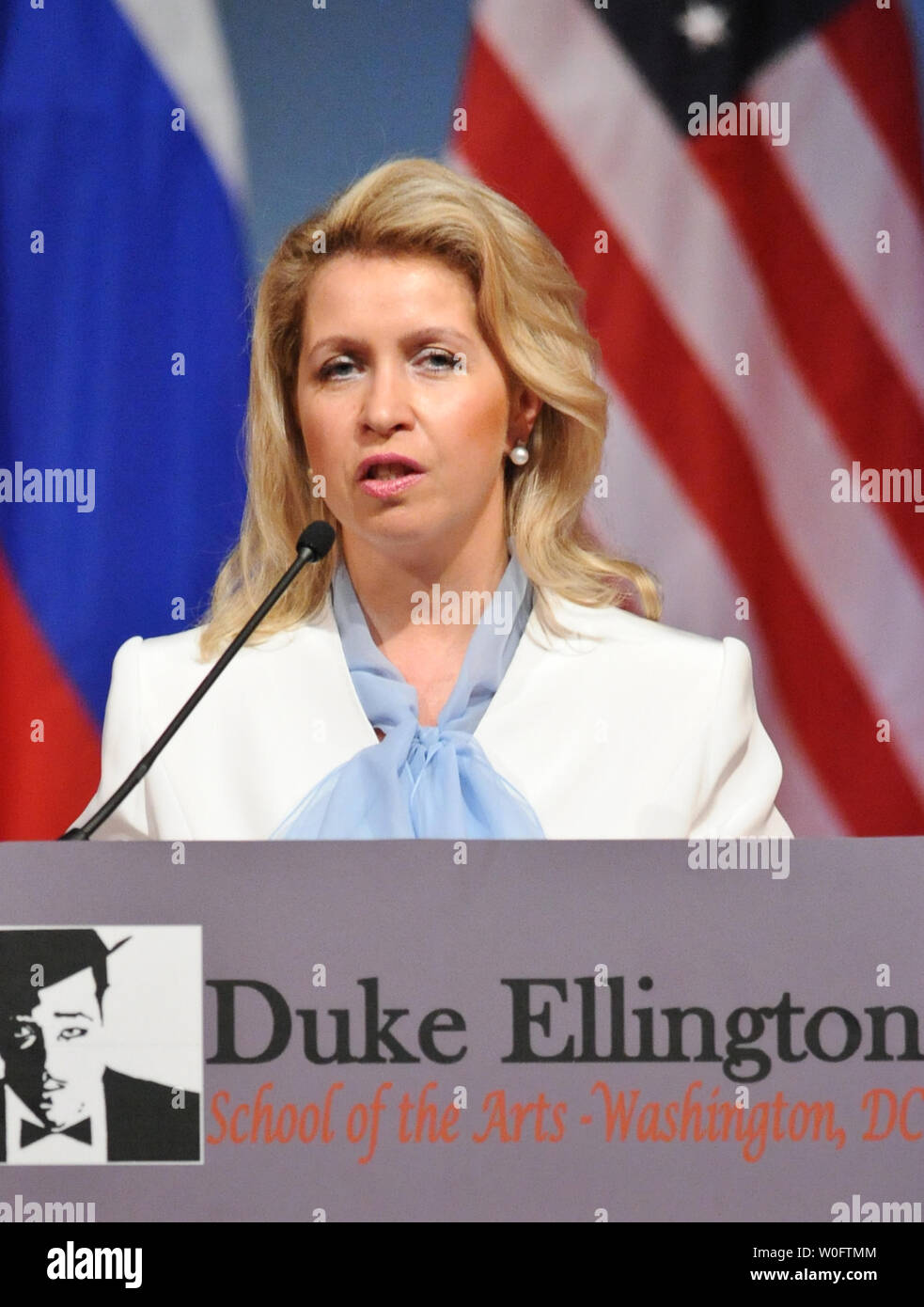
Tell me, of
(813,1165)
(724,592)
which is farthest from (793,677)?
(813,1165)

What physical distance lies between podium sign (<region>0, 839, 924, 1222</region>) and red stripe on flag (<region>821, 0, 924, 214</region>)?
4.31ft

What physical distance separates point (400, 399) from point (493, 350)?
148 millimetres

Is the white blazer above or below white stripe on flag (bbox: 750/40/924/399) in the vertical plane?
below

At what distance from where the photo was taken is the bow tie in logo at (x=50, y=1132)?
45.4 inches

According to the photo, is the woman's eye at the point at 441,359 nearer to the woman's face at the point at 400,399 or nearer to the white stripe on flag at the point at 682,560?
the woman's face at the point at 400,399

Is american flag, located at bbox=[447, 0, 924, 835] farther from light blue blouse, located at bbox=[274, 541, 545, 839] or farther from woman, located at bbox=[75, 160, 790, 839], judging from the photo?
light blue blouse, located at bbox=[274, 541, 545, 839]

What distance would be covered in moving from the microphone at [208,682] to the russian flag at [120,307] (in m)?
0.81

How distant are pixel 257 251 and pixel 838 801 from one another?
1.12m

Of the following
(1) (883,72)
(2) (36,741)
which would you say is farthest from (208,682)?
(1) (883,72)

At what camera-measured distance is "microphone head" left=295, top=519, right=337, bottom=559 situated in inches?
55.0

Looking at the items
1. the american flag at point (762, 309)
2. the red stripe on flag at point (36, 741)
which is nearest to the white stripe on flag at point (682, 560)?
the american flag at point (762, 309)

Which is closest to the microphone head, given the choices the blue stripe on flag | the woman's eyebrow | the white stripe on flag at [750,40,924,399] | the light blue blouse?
the light blue blouse

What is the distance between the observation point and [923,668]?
7.14 ft

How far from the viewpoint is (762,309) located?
2152 millimetres
